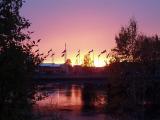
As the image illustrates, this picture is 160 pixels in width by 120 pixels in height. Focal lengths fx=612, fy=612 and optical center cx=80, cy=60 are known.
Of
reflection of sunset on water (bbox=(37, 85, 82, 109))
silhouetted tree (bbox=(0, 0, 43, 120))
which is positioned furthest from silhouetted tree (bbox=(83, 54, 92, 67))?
silhouetted tree (bbox=(0, 0, 43, 120))

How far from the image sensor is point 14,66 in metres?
14.9

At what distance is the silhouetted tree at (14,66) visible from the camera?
15.0m

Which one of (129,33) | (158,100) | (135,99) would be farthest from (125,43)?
(158,100)

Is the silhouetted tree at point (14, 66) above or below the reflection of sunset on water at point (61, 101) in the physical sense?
above

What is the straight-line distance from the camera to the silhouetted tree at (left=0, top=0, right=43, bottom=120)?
15.0 meters

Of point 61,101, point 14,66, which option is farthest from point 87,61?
point 14,66

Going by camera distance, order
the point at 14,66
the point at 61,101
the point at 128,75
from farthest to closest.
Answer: the point at 61,101 < the point at 128,75 < the point at 14,66

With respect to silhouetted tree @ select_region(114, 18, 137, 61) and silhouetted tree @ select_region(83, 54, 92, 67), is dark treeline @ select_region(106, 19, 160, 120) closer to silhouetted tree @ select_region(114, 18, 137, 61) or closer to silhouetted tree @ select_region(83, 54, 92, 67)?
silhouetted tree @ select_region(114, 18, 137, 61)

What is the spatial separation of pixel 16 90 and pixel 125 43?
54.8m

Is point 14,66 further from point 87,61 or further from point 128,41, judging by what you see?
point 87,61

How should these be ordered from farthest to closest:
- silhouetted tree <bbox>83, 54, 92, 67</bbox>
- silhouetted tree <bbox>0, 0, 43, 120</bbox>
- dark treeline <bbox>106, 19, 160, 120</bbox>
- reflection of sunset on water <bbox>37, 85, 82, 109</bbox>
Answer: silhouetted tree <bbox>83, 54, 92, 67</bbox>
reflection of sunset on water <bbox>37, 85, 82, 109</bbox>
dark treeline <bbox>106, 19, 160, 120</bbox>
silhouetted tree <bbox>0, 0, 43, 120</bbox>

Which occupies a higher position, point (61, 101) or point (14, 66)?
point (14, 66)

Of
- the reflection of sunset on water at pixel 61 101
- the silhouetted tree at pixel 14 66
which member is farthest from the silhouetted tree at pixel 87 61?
the silhouetted tree at pixel 14 66

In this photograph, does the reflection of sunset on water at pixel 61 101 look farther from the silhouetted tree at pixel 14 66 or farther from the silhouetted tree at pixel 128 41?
the silhouetted tree at pixel 14 66
